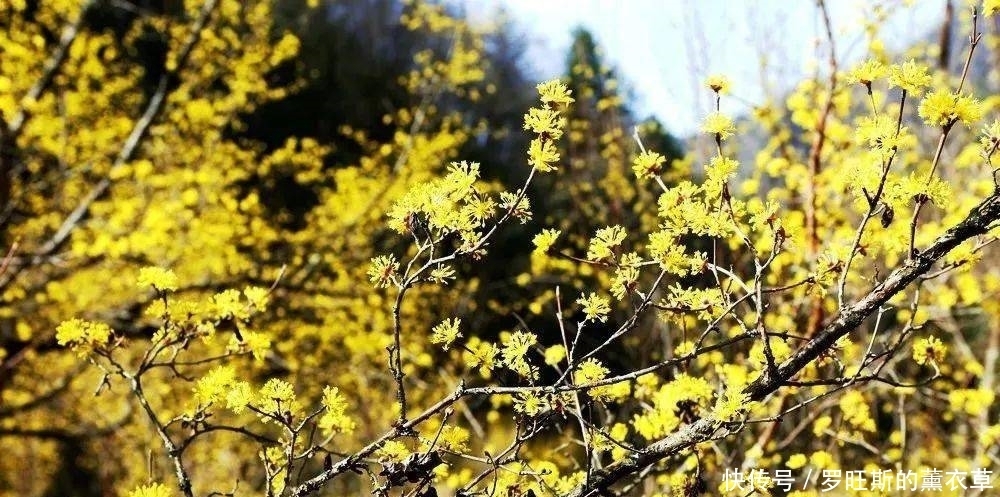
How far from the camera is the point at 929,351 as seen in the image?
6.27 feet

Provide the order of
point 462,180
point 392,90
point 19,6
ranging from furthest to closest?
point 392,90
point 19,6
point 462,180

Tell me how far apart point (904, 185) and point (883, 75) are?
28 cm

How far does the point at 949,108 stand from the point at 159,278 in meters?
1.93

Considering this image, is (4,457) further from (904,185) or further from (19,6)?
(904,185)

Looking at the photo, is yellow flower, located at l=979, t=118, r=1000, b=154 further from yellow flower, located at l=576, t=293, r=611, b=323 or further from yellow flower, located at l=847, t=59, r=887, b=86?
yellow flower, located at l=576, t=293, r=611, b=323

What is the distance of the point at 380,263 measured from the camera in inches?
60.5

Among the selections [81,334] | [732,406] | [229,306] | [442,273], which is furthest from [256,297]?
[732,406]

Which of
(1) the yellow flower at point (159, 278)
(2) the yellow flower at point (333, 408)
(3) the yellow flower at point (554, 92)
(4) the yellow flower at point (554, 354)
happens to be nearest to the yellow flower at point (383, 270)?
(2) the yellow flower at point (333, 408)

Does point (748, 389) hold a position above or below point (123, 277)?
below

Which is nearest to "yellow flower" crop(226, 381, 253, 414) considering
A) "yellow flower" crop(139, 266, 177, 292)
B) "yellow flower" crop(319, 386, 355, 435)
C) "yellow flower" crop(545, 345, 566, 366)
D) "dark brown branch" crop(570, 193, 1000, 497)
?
"yellow flower" crop(319, 386, 355, 435)

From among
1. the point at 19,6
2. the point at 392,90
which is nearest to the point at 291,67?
the point at 392,90

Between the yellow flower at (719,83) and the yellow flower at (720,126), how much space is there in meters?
0.08

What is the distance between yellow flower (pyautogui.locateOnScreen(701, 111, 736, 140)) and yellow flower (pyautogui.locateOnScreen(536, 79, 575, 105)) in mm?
355

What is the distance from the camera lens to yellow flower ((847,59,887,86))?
153 centimetres
